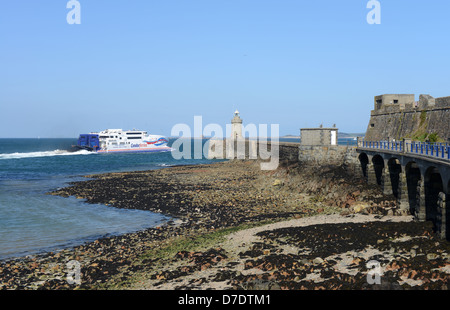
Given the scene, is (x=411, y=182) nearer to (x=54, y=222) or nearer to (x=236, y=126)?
(x=54, y=222)

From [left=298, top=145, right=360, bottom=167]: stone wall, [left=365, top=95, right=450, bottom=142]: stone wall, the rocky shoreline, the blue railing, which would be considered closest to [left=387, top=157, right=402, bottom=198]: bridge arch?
the blue railing

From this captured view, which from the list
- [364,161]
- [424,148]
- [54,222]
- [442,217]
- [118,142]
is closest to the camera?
[442,217]

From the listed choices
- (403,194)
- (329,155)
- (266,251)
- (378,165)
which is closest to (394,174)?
(378,165)

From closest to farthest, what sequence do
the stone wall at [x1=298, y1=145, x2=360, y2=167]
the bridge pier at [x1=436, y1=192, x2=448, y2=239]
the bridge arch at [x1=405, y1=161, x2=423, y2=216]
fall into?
1. the bridge pier at [x1=436, y1=192, x2=448, y2=239]
2. the bridge arch at [x1=405, y1=161, x2=423, y2=216]
3. the stone wall at [x1=298, y1=145, x2=360, y2=167]

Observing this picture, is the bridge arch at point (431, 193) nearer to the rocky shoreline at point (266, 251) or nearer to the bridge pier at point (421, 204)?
the bridge pier at point (421, 204)

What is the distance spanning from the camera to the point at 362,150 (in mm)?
32750

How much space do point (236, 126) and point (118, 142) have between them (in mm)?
49096

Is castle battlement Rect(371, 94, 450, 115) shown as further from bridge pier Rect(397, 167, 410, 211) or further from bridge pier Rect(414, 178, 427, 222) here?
bridge pier Rect(414, 178, 427, 222)

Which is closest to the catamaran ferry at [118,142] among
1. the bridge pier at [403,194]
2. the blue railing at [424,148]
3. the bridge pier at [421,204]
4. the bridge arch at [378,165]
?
the bridge arch at [378,165]

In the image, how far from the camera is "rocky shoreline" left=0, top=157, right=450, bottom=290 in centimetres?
1412

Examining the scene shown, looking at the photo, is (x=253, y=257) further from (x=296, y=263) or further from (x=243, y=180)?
(x=243, y=180)

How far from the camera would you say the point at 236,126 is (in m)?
91.9

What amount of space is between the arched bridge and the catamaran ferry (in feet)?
331
